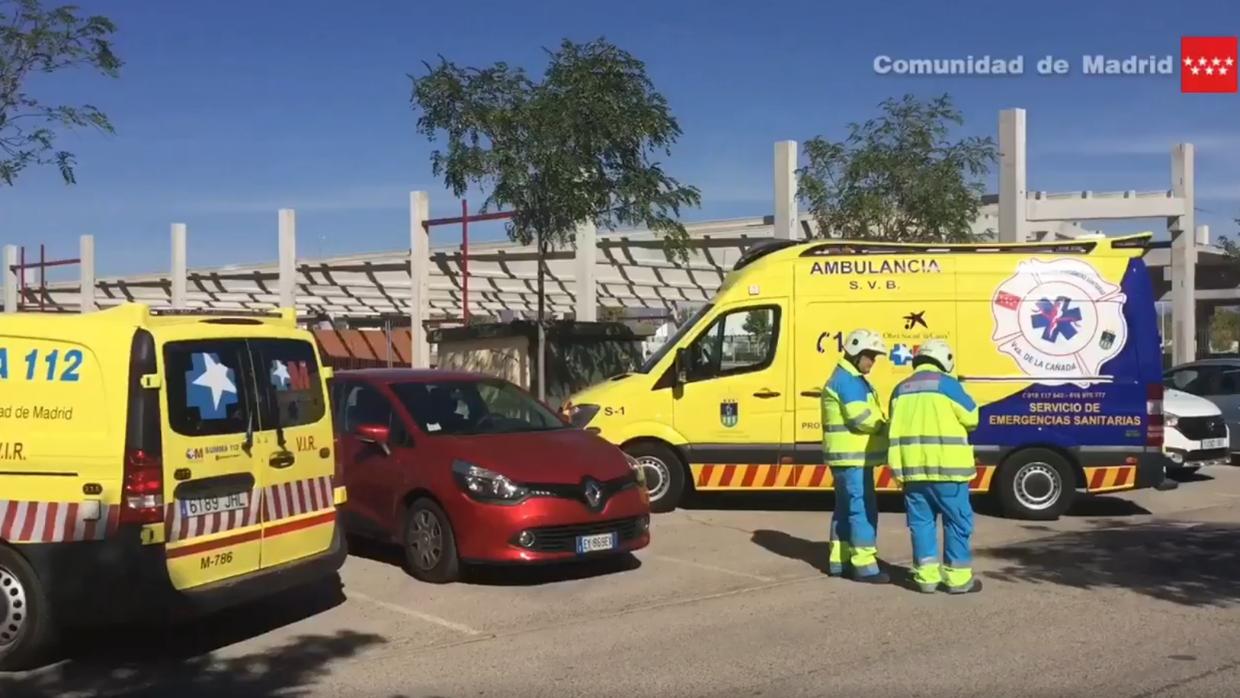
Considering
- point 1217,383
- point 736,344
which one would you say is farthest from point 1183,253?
point 736,344

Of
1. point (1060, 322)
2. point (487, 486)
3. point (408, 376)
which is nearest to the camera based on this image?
point (487, 486)

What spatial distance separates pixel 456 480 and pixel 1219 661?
4.86 meters

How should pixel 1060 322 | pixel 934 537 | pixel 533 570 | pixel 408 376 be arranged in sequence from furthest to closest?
1. pixel 1060 322
2. pixel 408 376
3. pixel 533 570
4. pixel 934 537

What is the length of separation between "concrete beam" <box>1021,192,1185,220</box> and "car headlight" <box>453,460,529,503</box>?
15.2 metres

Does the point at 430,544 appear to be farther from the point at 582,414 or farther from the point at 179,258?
the point at 179,258

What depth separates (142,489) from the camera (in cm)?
611

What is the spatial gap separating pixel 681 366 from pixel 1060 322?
12.3 feet

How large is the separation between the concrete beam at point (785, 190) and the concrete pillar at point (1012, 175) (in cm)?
350

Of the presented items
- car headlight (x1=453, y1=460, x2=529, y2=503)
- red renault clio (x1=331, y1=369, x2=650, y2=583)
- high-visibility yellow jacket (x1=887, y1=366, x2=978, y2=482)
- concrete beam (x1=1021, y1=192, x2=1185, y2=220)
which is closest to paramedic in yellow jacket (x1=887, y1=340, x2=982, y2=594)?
high-visibility yellow jacket (x1=887, y1=366, x2=978, y2=482)

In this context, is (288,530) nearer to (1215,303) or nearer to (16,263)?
(16,263)

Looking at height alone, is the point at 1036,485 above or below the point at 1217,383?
below

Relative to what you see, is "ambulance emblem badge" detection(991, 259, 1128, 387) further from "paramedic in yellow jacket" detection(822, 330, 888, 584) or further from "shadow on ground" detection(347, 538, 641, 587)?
"shadow on ground" detection(347, 538, 641, 587)

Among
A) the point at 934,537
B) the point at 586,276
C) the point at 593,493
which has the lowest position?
the point at 934,537

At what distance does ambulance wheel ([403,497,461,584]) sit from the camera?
27.6ft
